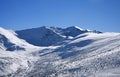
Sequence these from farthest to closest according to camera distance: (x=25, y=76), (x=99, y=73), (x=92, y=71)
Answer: (x=25, y=76)
(x=92, y=71)
(x=99, y=73)

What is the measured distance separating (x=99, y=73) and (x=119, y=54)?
31463 mm

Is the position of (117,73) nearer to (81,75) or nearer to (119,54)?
(81,75)

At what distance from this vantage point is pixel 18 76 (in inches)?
7840

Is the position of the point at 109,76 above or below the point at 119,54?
below

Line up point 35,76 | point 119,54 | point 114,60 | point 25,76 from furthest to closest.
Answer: point 25,76 → point 35,76 → point 119,54 → point 114,60

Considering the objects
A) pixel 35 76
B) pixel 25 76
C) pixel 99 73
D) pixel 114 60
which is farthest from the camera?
pixel 25 76

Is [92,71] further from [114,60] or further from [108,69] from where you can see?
[114,60]

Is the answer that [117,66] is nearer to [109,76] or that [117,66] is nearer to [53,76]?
[109,76]

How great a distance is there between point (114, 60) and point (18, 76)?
87288 millimetres

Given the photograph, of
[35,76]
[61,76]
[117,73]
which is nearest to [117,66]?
[117,73]

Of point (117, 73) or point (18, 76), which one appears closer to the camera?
point (117, 73)

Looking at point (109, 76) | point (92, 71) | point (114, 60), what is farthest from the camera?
point (114, 60)

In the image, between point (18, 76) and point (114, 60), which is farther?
point (18, 76)

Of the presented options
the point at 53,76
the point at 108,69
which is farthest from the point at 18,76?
the point at 108,69
